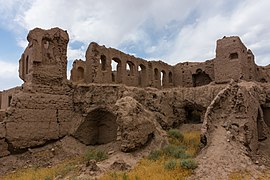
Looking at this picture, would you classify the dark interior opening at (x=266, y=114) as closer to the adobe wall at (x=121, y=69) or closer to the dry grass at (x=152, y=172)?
the dry grass at (x=152, y=172)

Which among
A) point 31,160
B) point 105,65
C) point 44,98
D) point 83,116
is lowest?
point 31,160

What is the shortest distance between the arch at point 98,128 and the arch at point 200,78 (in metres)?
13.9

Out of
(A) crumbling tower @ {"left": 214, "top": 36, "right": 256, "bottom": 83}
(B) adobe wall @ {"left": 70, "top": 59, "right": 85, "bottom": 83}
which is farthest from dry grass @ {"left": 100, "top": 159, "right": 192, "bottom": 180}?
(B) adobe wall @ {"left": 70, "top": 59, "right": 85, "bottom": 83}

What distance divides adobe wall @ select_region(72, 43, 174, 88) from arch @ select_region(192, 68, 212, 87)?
243cm

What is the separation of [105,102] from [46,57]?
4690 millimetres

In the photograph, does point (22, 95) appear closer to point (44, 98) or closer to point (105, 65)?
point (44, 98)

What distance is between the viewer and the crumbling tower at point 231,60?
22938 millimetres

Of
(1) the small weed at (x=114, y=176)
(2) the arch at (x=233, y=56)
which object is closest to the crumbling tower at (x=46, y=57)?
(1) the small weed at (x=114, y=176)

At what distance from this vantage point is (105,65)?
2342 centimetres

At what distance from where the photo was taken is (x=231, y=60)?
23438 mm

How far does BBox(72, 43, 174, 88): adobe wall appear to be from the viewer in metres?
22.3

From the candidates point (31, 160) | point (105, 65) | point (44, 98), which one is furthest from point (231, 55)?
point (31, 160)

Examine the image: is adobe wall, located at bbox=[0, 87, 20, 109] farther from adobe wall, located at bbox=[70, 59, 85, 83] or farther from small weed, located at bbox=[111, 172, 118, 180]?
small weed, located at bbox=[111, 172, 118, 180]

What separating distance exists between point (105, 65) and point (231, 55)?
1011cm
